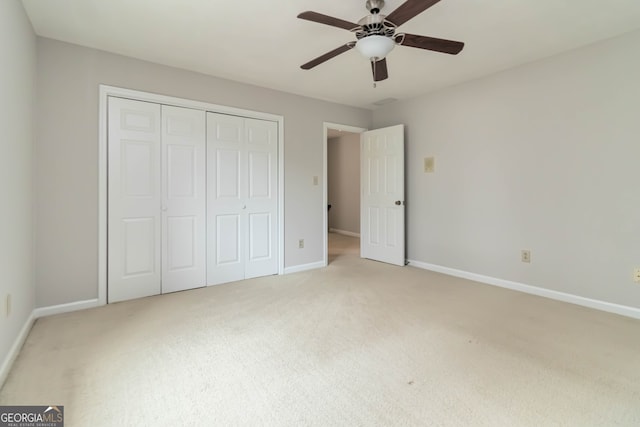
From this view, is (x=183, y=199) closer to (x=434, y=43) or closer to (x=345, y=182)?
(x=434, y=43)

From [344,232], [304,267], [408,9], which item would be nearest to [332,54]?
[408,9]

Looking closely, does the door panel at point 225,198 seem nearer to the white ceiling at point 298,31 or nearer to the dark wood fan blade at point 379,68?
the white ceiling at point 298,31

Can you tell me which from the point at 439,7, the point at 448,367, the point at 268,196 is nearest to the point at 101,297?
the point at 268,196

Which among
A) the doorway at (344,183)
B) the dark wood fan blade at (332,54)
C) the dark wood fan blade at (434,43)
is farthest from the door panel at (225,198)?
the doorway at (344,183)

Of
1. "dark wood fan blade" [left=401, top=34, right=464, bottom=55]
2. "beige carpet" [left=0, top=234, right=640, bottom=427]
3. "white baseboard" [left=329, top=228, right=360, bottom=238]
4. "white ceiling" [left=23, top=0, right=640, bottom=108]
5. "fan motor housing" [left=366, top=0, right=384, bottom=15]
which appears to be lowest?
"beige carpet" [left=0, top=234, right=640, bottom=427]

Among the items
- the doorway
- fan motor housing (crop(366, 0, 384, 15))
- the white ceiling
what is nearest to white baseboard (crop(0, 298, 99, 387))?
the white ceiling

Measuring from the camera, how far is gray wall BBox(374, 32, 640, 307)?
2666 millimetres

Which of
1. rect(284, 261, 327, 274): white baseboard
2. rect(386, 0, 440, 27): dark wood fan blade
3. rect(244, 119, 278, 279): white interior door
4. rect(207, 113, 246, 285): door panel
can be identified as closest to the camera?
rect(386, 0, 440, 27): dark wood fan blade

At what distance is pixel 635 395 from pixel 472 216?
7.74 ft

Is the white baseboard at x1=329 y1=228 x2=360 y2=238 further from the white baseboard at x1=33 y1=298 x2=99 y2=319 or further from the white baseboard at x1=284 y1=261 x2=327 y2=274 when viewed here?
the white baseboard at x1=33 y1=298 x2=99 y2=319

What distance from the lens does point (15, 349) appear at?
6.45 feet

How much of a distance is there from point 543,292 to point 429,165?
1988 mm

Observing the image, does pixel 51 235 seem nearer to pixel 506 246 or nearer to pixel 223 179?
pixel 223 179

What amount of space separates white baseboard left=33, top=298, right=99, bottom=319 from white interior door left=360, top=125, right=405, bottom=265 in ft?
11.6
